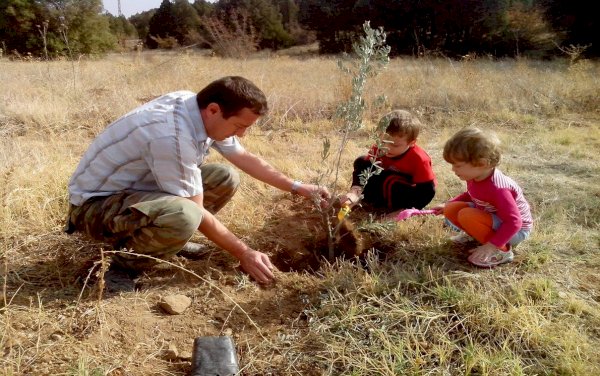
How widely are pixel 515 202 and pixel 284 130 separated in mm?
3670

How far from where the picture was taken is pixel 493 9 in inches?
741

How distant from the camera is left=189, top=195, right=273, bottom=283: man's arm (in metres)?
2.18

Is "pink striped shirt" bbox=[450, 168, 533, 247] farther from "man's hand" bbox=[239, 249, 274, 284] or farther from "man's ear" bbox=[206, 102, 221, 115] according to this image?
"man's ear" bbox=[206, 102, 221, 115]

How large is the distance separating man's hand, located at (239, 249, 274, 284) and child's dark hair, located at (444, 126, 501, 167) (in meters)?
1.10

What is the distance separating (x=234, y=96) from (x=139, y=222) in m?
0.76

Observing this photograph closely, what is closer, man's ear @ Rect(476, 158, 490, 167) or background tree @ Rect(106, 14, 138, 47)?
man's ear @ Rect(476, 158, 490, 167)

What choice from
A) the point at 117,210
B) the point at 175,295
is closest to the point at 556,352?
the point at 175,295

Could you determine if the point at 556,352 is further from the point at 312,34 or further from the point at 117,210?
the point at 312,34

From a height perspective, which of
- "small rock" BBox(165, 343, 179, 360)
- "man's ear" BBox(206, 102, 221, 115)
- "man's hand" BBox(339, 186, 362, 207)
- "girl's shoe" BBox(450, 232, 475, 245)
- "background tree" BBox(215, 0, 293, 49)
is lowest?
"small rock" BBox(165, 343, 179, 360)

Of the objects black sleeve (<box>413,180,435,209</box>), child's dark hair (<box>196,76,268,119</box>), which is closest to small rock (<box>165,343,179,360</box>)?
child's dark hair (<box>196,76,268,119</box>)

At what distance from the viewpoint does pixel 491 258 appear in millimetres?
2248

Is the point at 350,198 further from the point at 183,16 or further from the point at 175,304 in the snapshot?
the point at 183,16

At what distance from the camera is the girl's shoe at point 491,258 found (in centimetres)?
224

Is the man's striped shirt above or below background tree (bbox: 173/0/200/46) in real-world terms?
below
